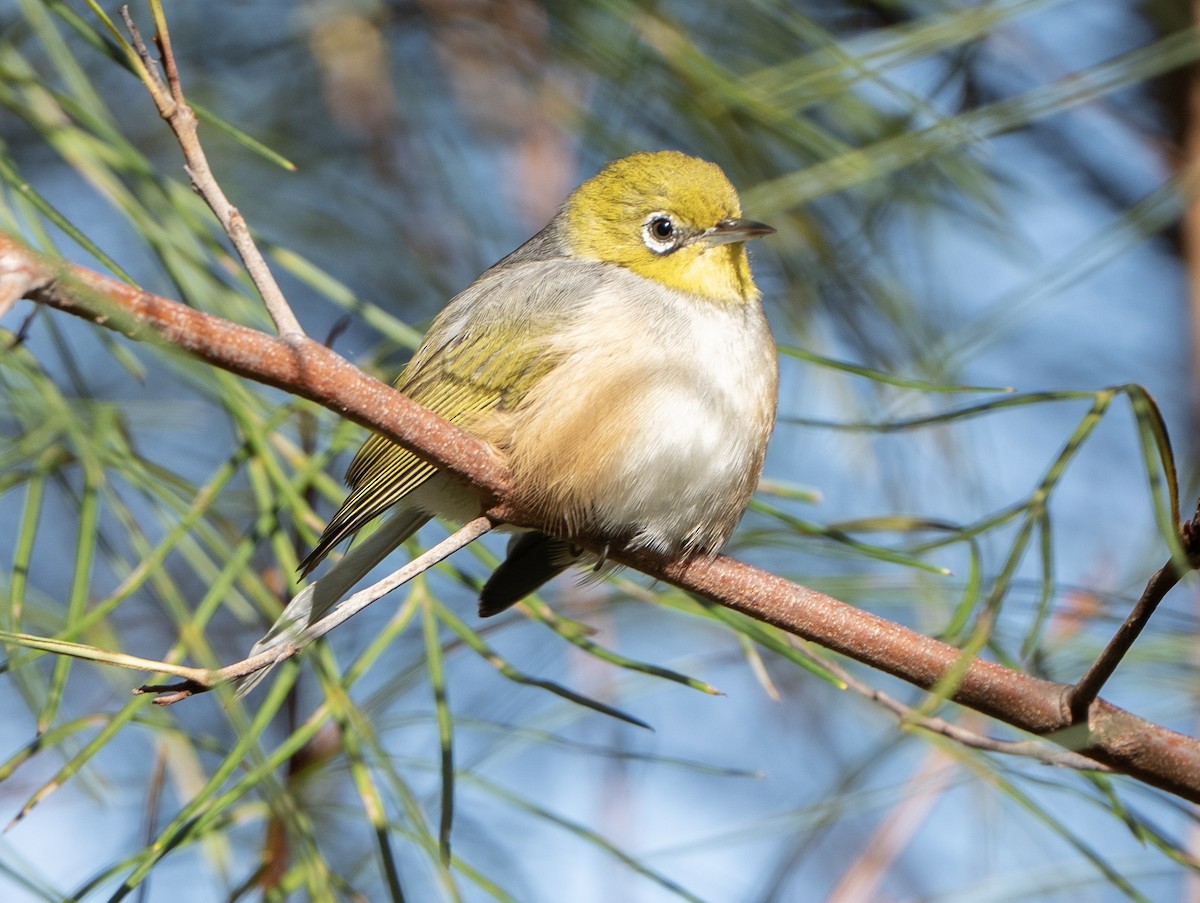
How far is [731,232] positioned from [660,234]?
128 millimetres

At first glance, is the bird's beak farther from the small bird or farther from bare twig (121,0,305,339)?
bare twig (121,0,305,339)

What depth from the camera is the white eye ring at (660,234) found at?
2.13m

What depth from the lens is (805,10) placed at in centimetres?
290

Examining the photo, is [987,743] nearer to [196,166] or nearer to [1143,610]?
[1143,610]

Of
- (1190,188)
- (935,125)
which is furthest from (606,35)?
(1190,188)

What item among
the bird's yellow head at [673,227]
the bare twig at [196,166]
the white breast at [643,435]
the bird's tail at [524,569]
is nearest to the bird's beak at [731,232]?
the bird's yellow head at [673,227]

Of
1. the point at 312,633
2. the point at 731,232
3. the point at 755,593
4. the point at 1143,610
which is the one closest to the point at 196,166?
the point at 312,633

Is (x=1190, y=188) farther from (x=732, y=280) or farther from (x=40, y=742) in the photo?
(x=40, y=742)

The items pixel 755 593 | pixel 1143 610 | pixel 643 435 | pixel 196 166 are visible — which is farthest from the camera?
pixel 643 435

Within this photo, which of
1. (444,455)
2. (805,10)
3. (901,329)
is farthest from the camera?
(805,10)

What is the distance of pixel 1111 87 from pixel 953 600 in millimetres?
844

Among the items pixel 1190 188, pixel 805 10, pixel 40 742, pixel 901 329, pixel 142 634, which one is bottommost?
pixel 40 742

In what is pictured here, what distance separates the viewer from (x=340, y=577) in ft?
6.14

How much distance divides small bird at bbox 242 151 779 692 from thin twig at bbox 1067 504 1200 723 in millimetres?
552
